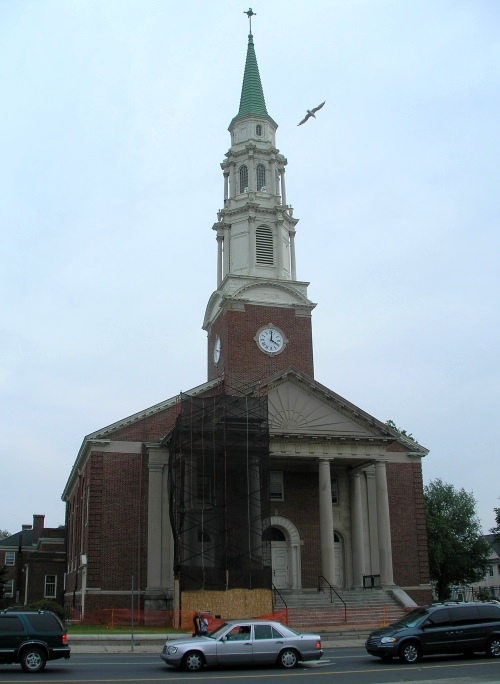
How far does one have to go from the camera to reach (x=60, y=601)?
6097cm

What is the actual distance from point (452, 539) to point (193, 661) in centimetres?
4907

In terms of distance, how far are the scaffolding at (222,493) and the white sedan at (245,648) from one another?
49.1 ft

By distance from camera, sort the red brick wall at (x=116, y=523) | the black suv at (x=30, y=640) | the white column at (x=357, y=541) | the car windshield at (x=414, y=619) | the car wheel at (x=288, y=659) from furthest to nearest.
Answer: the white column at (x=357, y=541)
the red brick wall at (x=116, y=523)
the car windshield at (x=414, y=619)
the car wheel at (x=288, y=659)
the black suv at (x=30, y=640)

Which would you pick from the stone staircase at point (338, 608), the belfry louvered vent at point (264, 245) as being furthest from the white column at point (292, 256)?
the stone staircase at point (338, 608)

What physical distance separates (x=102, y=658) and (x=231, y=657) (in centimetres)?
557

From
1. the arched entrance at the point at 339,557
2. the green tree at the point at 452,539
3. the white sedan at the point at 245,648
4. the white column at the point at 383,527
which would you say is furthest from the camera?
the green tree at the point at 452,539

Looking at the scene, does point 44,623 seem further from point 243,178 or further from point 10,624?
point 243,178

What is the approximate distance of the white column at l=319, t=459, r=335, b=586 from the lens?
36500 millimetres

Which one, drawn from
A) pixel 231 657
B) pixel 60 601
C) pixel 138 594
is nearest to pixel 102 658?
pixel 231 657

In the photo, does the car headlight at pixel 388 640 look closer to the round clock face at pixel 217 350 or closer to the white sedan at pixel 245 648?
the white sedan at pixel 245 648

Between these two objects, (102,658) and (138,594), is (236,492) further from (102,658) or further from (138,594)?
(102,658)

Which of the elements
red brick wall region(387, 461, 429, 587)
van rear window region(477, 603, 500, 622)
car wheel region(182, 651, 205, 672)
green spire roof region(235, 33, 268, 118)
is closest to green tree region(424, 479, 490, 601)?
red brick wall region(387, 461, 429, 587)

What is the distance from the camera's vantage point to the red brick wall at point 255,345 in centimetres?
4409

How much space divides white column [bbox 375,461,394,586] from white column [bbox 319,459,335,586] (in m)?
2.52
